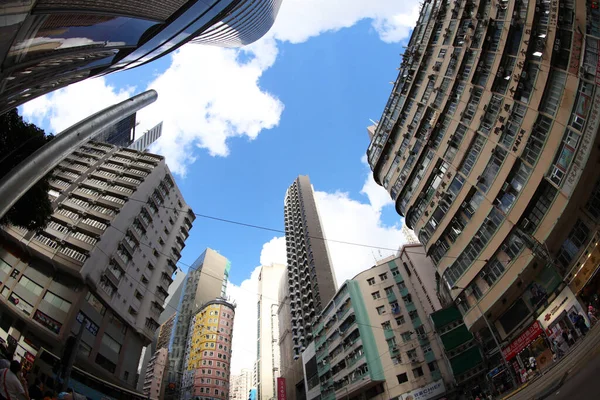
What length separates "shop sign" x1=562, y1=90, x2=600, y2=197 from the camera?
16.6m

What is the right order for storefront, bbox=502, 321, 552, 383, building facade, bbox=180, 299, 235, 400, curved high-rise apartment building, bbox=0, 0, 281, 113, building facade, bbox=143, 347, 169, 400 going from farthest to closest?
building facade, bbox=143, 347, 169, 400 → building facade, bbox=180, 299, 235, 400 → storefront, bbox=502, 321, 552, 383 → curved high-rise apartment building, bbox=0, 0, 281, 113

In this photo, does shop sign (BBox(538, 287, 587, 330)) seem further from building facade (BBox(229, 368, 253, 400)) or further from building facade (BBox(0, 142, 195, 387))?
building facade (BBox(229, 368, 253, 400))

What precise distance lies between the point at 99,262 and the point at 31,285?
199 inches

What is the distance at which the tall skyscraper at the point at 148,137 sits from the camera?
373 feet

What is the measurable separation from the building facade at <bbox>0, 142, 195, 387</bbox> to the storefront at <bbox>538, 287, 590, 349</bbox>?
3444cm

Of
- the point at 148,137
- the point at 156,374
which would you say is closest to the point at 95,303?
the point at 156,374

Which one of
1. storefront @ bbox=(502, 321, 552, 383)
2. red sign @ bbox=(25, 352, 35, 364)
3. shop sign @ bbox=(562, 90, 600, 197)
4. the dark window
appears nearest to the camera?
shop sign @ bbox=(562, 90, 600, 197)

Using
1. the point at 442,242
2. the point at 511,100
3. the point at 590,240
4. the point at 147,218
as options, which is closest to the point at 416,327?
the point at 442,242

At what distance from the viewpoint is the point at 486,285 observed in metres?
23.6

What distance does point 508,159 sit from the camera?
22.4 metres

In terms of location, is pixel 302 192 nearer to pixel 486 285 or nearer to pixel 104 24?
pixel 486 285

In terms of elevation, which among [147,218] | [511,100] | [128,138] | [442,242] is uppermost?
[128,138]

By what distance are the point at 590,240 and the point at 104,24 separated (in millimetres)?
27422

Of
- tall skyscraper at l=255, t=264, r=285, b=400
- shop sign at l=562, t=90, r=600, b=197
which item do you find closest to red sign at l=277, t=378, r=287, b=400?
tall skyscraper at l=255, t=264, r=285, b=400
